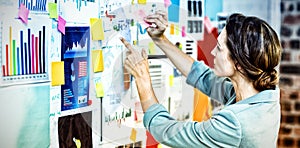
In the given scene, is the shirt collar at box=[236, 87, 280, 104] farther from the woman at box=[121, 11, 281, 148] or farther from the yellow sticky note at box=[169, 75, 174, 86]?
the yellow sticky note at box=[169, 75, 174, 86]

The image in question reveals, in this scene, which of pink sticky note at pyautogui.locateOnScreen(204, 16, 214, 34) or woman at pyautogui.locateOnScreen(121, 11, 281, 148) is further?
pink sticky note at pyautogui.locateOnScreen(204, 16, 214, 34)

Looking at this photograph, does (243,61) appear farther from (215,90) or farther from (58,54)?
(58,54)

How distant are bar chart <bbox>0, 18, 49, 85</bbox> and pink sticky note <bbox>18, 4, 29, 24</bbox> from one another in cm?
3

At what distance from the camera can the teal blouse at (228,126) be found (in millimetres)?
1718

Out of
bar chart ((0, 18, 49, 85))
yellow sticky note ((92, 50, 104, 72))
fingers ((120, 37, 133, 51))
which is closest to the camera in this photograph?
bar chart ((0, 18, 49, 85))

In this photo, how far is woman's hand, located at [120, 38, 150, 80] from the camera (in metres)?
1.85

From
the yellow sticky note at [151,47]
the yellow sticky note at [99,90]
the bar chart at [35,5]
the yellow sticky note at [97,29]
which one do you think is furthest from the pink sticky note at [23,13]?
the yellow sticky note at [151,47]

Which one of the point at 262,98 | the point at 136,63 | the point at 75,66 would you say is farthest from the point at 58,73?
the point at 262,98

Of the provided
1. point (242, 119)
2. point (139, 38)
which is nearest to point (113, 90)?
point (139, 38)

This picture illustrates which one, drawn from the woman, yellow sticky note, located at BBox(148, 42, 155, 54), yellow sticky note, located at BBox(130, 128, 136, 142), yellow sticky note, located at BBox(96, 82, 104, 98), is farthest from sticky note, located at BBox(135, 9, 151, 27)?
yellow sticky note, located at BBox(130, 128, 136, 142)

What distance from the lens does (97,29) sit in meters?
1.88

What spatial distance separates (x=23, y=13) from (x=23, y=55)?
13cm

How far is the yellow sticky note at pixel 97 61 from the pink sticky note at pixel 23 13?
1.15ft

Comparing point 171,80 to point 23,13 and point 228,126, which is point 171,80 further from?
point 23,13
